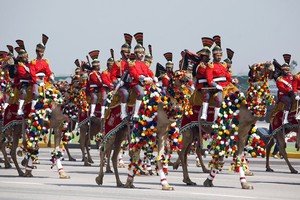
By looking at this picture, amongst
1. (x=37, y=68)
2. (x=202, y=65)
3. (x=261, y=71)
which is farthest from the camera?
(x=37, y=68)

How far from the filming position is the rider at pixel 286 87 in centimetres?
2755

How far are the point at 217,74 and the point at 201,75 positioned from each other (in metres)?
0.44

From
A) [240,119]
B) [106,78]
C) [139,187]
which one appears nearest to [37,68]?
[139,187]

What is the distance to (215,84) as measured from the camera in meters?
22.0

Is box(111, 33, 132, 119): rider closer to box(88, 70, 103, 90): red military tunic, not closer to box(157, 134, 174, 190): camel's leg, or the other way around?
box(157, 134, 174, 190): camel's leg

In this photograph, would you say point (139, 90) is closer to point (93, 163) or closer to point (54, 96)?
point (54, 96)

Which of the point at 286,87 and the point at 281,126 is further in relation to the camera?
the point at 281,126

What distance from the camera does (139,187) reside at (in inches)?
810

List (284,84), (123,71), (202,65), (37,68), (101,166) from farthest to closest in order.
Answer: (284,84), (37,68), (123,71), (202,65), (101,166)

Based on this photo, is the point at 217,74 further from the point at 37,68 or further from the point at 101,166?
the point at 37,68

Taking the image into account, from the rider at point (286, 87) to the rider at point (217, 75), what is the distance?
561 cm

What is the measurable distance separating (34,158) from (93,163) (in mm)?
7263

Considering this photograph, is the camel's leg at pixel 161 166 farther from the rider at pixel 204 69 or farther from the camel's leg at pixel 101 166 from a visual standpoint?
the rider at pixel 204 69

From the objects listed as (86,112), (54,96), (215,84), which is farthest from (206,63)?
(86,112)
